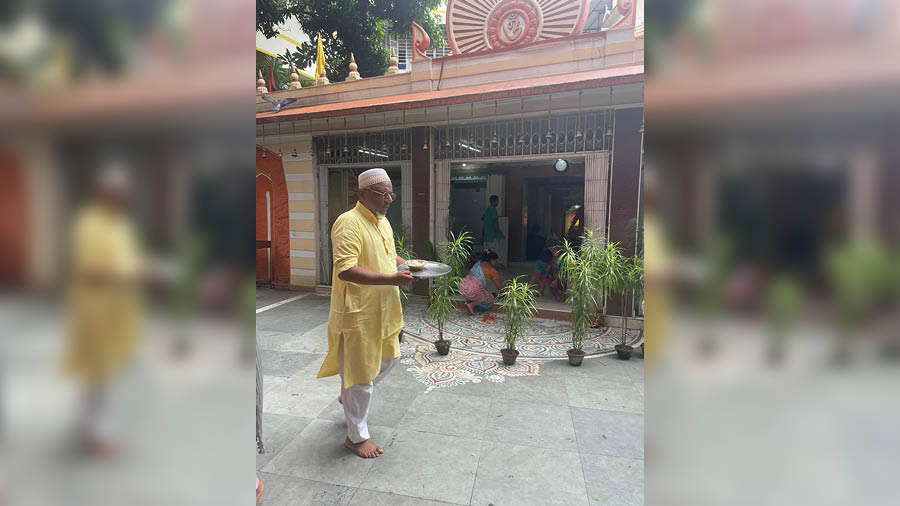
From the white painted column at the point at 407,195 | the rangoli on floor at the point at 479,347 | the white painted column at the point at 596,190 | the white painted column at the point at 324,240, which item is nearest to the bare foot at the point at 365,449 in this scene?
the rangoli on floor at the point at 479,347

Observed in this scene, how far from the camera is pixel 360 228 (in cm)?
270

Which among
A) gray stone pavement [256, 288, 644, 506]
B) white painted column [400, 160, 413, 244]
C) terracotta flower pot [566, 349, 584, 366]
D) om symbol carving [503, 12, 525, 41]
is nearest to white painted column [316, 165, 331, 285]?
white painted column [400, 160, 413, 244]

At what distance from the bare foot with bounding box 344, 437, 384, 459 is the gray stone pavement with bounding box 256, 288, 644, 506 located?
0.16ft

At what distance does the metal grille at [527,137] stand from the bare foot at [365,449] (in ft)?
15.5

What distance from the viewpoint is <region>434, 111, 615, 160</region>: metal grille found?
578 cm

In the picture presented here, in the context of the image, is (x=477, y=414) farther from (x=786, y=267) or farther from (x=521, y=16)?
(x=521, y=16)

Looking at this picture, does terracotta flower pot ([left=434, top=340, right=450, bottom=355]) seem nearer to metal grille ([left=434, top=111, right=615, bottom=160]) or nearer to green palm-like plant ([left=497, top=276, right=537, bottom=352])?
green palm-like plant ([left=497, top=276, right=537, bottom=352])

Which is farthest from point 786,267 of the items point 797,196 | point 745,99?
point 745,99

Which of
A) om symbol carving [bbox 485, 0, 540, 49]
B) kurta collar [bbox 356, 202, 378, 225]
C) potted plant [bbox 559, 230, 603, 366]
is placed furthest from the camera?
om symbol carving [bbox 485, 0, 540, 49]

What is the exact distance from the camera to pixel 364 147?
7.30 m

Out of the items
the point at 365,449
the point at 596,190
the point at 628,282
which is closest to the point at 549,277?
the point at 596,190

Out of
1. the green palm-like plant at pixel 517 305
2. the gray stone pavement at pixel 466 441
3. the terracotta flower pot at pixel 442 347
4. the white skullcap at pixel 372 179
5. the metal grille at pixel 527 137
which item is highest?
the metal grille at pixel 527 137

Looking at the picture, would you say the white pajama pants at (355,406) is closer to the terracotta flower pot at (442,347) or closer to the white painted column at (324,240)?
the terracotta flower pot at (442,347)

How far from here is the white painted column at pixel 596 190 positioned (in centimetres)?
577
